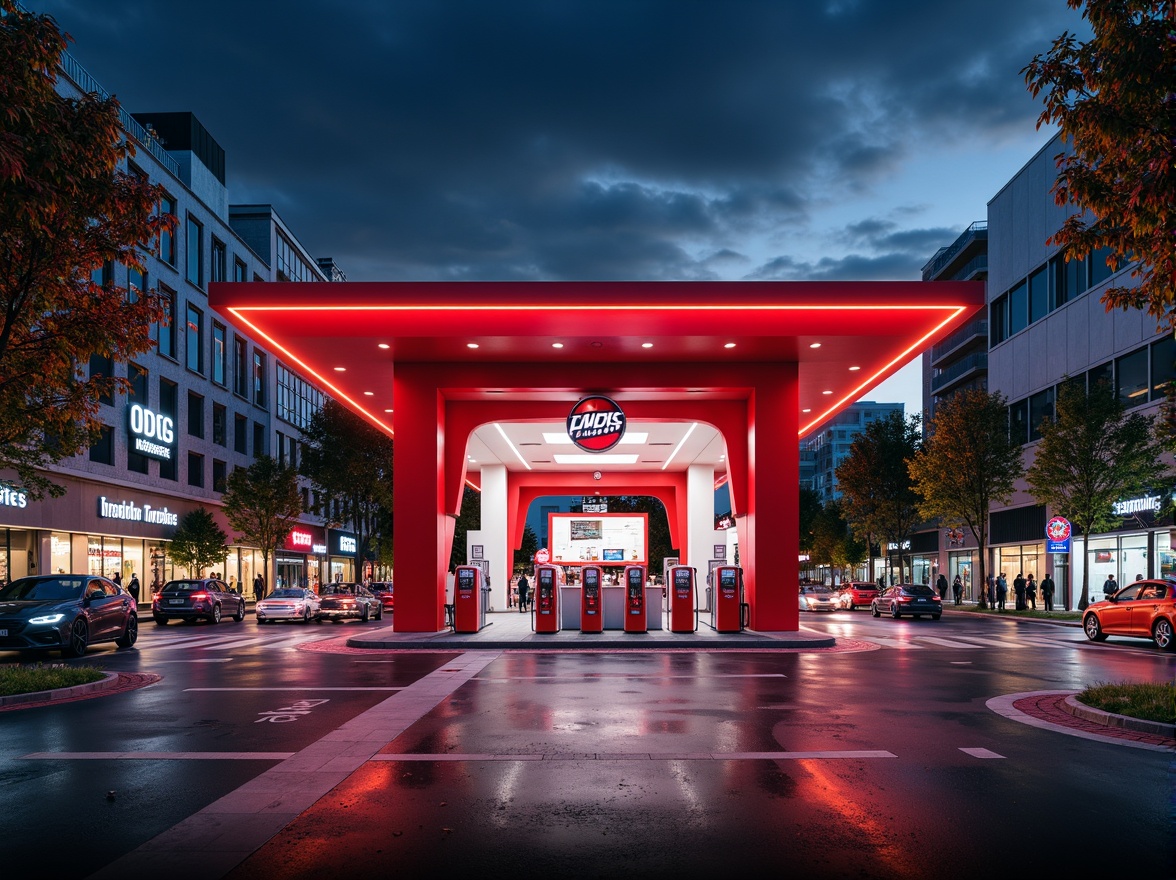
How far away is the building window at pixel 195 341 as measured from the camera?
4547 cm

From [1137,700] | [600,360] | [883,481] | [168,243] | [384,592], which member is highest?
[168,243]

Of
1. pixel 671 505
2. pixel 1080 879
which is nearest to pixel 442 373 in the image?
pixel 1080 879

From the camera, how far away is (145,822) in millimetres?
Result: 6000

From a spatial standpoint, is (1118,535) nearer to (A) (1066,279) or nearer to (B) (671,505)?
(A) (1066,279)

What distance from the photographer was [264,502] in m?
44.8

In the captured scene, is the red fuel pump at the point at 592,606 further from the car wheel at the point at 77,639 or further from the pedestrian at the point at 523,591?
the pedestrian at the point at 523,591

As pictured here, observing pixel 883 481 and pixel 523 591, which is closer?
pixel 523 591

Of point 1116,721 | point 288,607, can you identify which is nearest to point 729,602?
point 1116,721

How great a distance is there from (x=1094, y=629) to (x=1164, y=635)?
2928mm

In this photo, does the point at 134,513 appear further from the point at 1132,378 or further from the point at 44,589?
the point at 1132,378

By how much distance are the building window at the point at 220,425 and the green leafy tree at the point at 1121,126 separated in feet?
150

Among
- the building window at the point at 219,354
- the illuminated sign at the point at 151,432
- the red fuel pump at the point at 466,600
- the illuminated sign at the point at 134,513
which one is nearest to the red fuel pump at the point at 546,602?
the red fuel pump at the point at 466,600

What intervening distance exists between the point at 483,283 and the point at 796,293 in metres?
5.73

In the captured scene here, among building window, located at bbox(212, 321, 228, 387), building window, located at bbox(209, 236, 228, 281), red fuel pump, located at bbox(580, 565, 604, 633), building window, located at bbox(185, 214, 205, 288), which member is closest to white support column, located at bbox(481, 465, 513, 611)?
red fuel pump, located at bbox(580, 565, 604, 633)
